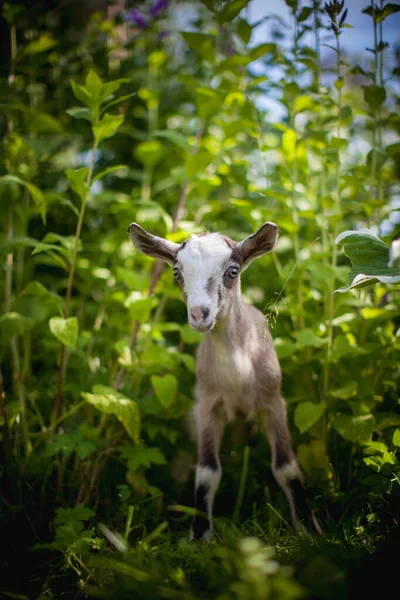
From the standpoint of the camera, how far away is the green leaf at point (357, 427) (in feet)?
8.77

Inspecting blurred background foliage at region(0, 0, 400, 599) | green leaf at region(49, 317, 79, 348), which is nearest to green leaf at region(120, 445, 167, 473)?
blurred background foliage at region(0, 0, 400, 599)

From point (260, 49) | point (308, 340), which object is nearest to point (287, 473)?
point (308, 340)

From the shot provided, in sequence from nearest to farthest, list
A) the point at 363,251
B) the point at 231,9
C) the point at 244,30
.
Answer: the point at 363,251, the point at 231,9, the point at 244,30

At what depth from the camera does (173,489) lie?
319 cm

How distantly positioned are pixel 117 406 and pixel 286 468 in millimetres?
1055

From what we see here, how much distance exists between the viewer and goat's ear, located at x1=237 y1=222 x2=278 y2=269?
2529 mm

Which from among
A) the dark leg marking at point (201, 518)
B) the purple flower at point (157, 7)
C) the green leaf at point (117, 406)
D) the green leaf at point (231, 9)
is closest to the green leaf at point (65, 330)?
the green leaf at point (117, 406)

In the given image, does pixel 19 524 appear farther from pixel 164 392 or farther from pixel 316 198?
pixel 316 198

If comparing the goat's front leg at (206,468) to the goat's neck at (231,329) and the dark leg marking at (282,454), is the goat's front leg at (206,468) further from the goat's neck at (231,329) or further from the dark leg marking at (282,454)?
the goat's neck at (231,329)

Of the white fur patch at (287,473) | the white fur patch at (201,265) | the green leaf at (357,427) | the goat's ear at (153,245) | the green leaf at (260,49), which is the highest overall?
the green leaf at (260,49)

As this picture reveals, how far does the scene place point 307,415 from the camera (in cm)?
272

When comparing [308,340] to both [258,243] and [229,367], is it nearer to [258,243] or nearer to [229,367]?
[229,367]

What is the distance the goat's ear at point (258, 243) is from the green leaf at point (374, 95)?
1189mm

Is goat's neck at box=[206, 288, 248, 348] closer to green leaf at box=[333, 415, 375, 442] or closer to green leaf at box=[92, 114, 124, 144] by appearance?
green leaf at box=[333, 415, 375, 442]
